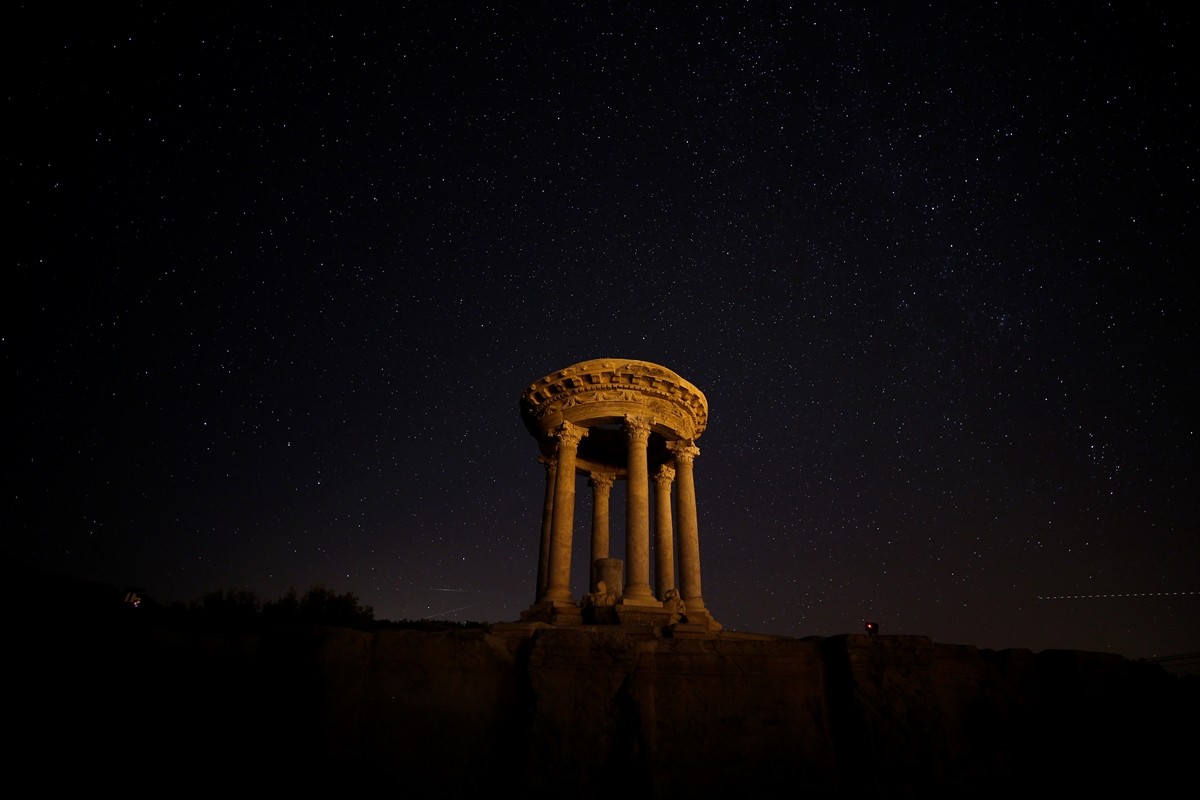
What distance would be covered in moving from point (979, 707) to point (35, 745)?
29.1 feet

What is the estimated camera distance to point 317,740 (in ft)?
17.4

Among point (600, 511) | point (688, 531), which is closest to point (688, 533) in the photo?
point (688, 531)

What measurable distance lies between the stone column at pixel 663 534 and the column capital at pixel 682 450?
2.00 metres

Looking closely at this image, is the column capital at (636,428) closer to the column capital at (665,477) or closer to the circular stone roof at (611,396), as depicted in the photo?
the circular stone roof at (611,396)

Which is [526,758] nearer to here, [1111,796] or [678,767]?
[678,767]

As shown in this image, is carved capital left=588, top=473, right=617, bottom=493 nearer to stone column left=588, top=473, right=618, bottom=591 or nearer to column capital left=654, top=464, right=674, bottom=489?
stone column left=588, top=473, right=618, bottom=591

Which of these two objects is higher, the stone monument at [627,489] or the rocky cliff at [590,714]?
the stone monument at [627,489]

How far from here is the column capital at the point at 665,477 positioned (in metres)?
21.2

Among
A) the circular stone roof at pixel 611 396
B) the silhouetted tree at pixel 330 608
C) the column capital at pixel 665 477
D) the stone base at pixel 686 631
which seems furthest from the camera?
the silhouetted tree at pixel 330 608

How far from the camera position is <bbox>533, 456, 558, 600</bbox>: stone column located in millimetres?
17922

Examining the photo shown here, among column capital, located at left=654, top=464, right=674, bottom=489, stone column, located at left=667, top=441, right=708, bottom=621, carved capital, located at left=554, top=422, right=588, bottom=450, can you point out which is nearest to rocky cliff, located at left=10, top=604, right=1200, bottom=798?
stone column, located at left=667, top=441, right=708, bottom=621

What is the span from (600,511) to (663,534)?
244cm

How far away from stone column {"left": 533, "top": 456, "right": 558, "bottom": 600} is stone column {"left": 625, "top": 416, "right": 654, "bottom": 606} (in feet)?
8.43

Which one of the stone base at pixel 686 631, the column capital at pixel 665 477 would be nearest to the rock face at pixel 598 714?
the stone base at pixel 686 631
